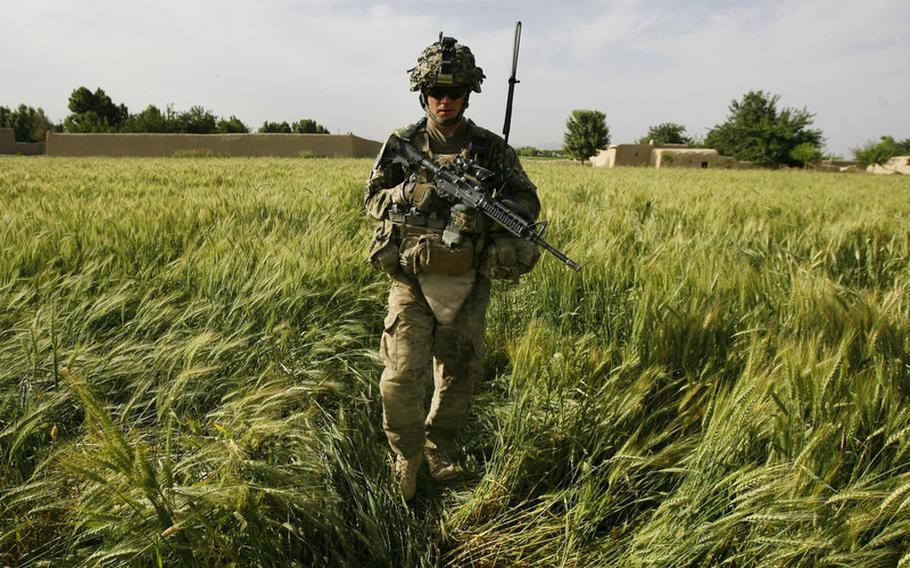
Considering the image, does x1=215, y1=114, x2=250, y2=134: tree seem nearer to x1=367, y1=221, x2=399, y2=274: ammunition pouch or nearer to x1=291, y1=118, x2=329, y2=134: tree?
x1=291, y1=118, x2=329, y2=134: tree

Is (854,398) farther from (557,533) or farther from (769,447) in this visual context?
(557,533)

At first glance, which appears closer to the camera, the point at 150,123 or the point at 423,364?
the point at 423,364

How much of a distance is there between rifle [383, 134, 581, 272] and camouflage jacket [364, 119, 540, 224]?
0.06 meters

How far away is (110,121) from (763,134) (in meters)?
57.6

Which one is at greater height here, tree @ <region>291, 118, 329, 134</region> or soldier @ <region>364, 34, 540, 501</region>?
tree @ <region>291, 118, 329, 134</region>

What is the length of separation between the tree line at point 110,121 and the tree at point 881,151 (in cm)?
5118

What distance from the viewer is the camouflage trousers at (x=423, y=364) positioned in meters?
1.60

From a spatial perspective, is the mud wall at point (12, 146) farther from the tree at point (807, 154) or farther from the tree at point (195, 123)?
the tree at point (807, 154)

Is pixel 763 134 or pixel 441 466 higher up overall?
pixel 763 134

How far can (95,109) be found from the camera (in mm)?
44625

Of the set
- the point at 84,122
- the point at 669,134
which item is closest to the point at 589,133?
the point at 669,134

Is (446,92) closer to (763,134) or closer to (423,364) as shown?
(423,364)

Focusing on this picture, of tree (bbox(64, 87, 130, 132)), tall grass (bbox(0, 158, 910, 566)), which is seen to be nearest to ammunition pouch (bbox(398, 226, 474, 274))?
tall grass (bbox(0, 158, 910, 566))

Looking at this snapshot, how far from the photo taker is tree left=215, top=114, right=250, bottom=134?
4244cm
